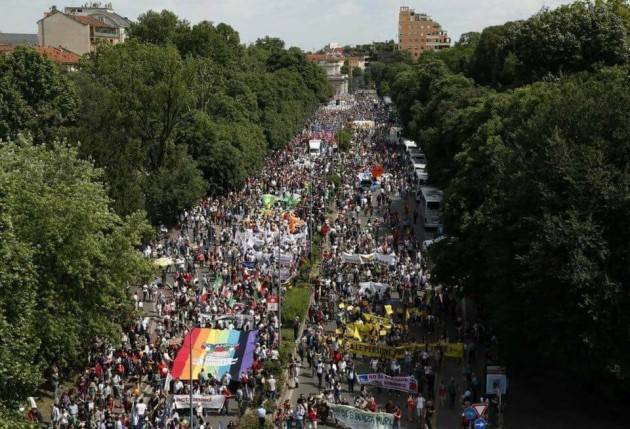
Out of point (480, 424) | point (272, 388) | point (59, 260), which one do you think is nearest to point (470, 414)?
point (480, 424)

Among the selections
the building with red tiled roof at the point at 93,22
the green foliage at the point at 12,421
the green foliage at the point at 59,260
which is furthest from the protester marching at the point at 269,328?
the building with red tiled roof at the point at 93,22

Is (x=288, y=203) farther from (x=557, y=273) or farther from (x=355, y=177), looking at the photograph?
(x=557, y=273)

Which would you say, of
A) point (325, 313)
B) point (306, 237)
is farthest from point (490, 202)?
point (306, 237)

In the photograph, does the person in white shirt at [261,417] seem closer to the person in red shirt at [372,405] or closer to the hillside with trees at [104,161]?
the person in red shirt at [372,405]

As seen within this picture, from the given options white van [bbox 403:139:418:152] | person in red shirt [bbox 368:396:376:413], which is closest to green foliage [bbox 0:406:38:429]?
person in red shirt [bbox 368:396:376:413]

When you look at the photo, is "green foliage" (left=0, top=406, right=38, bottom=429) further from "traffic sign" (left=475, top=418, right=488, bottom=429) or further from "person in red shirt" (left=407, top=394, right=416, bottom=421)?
"person in red shirt" (left=407, top=394, right=416, bottom=421)

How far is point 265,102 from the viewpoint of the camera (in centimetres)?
8331

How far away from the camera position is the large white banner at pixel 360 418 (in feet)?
81.4

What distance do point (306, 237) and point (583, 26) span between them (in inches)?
895

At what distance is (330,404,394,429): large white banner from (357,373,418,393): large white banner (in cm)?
288

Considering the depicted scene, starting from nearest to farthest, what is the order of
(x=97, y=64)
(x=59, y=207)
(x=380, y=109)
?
1. (x=59, y=207)
2. (x=97, y=64)
3. (x=380, y=109)

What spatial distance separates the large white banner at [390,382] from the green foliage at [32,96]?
25.0 metres

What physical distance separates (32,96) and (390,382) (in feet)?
96.4

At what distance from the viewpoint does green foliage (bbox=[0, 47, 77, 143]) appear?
4678 cm
